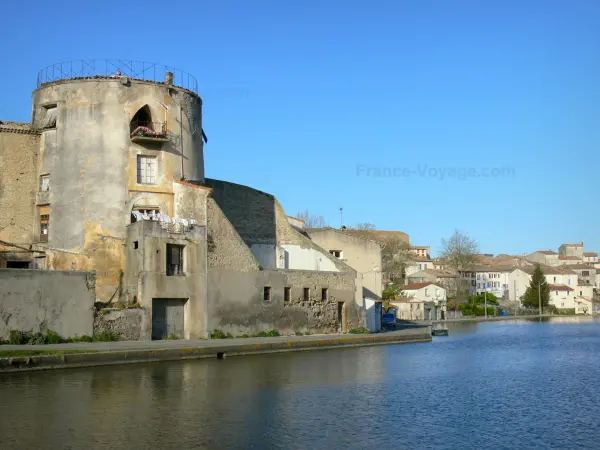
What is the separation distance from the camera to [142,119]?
1521 inches

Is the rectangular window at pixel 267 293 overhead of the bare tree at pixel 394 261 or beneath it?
beneath

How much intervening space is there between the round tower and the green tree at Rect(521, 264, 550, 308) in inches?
3767

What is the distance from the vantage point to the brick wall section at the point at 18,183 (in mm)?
37844

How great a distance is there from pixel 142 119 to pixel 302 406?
23.5 meters

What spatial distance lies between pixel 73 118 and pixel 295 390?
2188 centimetres

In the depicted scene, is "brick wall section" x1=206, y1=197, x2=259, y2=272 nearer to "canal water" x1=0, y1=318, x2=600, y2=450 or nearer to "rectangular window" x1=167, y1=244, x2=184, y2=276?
"rectangular window" x1=167, y1=244, x2=184, y2=276

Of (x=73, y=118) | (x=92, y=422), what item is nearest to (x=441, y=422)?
(x=92, y=422)

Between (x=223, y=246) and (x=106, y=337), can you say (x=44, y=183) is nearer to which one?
(x=223, y=246)

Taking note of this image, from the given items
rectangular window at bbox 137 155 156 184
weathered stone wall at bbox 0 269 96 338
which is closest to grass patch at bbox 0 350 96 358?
weathered stone wall at bbox 0 269 96 338

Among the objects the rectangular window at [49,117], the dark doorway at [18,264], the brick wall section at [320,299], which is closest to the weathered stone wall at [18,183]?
the dark doorway at [18,264]

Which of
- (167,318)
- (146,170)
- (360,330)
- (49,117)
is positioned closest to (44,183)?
(49,117)

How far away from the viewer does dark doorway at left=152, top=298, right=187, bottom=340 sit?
3562 cm

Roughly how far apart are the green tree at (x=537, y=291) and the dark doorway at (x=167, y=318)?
314ft

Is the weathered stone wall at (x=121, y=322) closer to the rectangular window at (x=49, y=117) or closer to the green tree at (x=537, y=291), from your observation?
the rectangular window at (x=49, y=117)
